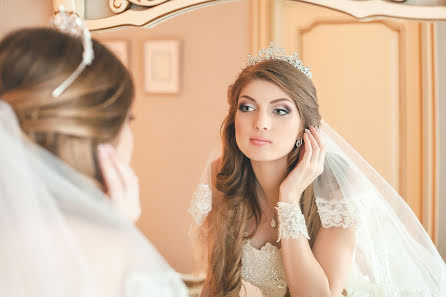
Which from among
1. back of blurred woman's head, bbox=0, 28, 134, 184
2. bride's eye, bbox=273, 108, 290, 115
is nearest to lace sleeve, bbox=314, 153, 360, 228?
bride's eye, bbox=273, 108, 290, 115

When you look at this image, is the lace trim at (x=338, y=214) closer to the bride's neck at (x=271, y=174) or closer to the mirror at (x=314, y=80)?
the bride's neck at (x=271, y=174)

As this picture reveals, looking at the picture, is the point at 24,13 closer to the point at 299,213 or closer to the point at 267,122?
the point at 267,122

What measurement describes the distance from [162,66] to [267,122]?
1155 mm

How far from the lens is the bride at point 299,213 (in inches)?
51.3

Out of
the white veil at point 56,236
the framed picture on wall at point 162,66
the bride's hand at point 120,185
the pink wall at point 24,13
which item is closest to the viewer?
the white veil at point 56,236

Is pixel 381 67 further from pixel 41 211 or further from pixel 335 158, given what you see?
pixel 41 211

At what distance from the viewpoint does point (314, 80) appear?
180 cm

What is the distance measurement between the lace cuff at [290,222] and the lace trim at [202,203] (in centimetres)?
25

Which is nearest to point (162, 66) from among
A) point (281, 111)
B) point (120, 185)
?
point (281, 111)

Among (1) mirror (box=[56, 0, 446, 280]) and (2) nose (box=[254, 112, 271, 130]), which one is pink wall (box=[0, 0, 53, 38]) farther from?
(2) nose (box=[254, 112, 271, 130])

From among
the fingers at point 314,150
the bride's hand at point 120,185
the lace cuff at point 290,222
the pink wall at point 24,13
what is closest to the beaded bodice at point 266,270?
the lace cuff at point 290,222

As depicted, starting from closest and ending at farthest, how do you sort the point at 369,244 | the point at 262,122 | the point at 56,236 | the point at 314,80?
the point at 56,236 < the point at 262,122 < the point at 369,244 < the point at 314,80

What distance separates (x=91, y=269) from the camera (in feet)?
2.40

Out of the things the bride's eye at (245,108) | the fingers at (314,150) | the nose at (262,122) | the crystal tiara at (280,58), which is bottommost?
the fingers at (314,150)
